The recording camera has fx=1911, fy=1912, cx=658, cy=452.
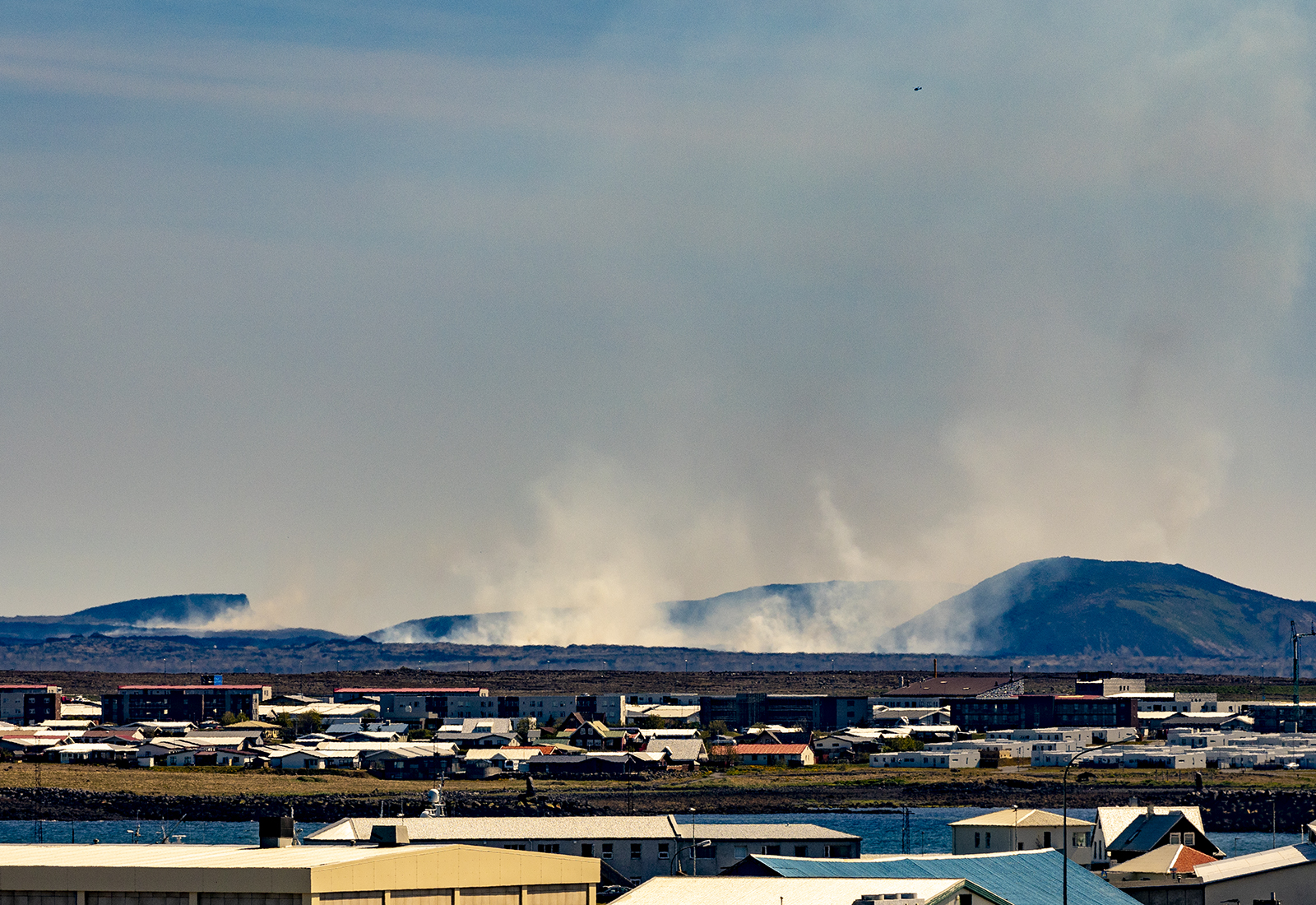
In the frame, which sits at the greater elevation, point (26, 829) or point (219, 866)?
point (219, 866)

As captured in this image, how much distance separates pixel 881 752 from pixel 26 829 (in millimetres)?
79968

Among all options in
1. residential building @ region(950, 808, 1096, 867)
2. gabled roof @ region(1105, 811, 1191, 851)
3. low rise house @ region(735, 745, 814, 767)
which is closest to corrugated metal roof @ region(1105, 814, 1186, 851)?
gabled roof @ region(1105, 811, 1191, 851)

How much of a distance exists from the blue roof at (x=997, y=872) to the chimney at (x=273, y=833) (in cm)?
1257

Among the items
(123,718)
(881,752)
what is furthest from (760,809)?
(123,718)

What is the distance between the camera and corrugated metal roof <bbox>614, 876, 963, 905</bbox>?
122 ft

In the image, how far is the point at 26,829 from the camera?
99.2 m

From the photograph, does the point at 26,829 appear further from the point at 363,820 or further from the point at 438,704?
the point at 438,704

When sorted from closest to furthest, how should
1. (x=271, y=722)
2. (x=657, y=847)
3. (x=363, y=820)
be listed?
(x=363, y=820), (x=657, y=847), (x=271, y=722)

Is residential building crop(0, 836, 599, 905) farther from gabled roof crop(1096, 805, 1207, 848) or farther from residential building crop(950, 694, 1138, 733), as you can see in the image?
residential building crop(950, 694, 1138, 733)

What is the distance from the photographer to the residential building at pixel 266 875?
3225 centimetres

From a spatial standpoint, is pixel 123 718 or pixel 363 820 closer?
pixel 363 820

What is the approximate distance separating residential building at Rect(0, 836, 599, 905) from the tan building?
0.01 meters

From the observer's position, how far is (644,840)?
68375 mm

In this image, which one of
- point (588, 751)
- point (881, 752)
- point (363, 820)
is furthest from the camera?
point (881, 752)
